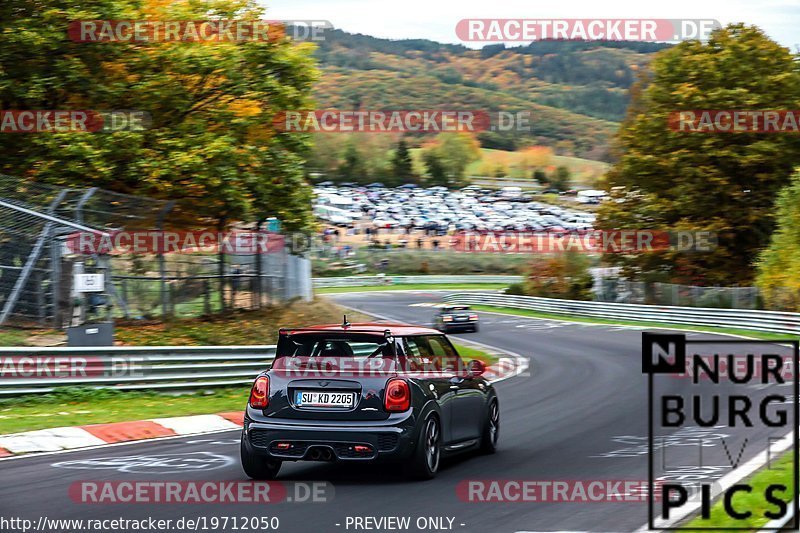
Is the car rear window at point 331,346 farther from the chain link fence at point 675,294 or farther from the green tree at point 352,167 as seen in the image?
the green tree at point 352,167

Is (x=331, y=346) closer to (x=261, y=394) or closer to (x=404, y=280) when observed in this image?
(x=261, y=394)

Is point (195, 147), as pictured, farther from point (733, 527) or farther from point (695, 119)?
point (695, 119)

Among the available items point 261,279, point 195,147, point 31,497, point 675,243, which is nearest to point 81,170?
point 195,147

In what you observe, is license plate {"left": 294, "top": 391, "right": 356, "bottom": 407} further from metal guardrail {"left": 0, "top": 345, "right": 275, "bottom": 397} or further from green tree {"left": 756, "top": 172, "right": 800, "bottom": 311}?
green tree {"left": 756, "top": 172, "right": 800, "bottom": 311}

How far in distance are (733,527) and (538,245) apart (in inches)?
3529

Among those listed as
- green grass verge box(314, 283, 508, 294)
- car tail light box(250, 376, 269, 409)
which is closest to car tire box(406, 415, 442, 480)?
car tail light box(250, 376, 269, 409)

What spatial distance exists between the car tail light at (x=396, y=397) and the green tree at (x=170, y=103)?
15.9m

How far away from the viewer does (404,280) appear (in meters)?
85.1

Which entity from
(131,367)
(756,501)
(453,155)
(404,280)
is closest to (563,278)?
(404,280)

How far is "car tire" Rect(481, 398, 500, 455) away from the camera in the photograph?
11.5 meters

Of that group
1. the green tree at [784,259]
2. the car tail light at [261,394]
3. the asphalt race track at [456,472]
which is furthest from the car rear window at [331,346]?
the green tree at [784,259]

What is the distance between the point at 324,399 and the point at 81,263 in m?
11.2

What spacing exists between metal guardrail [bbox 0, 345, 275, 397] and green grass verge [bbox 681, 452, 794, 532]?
11075 millimetres

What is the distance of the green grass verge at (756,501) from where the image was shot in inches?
289
